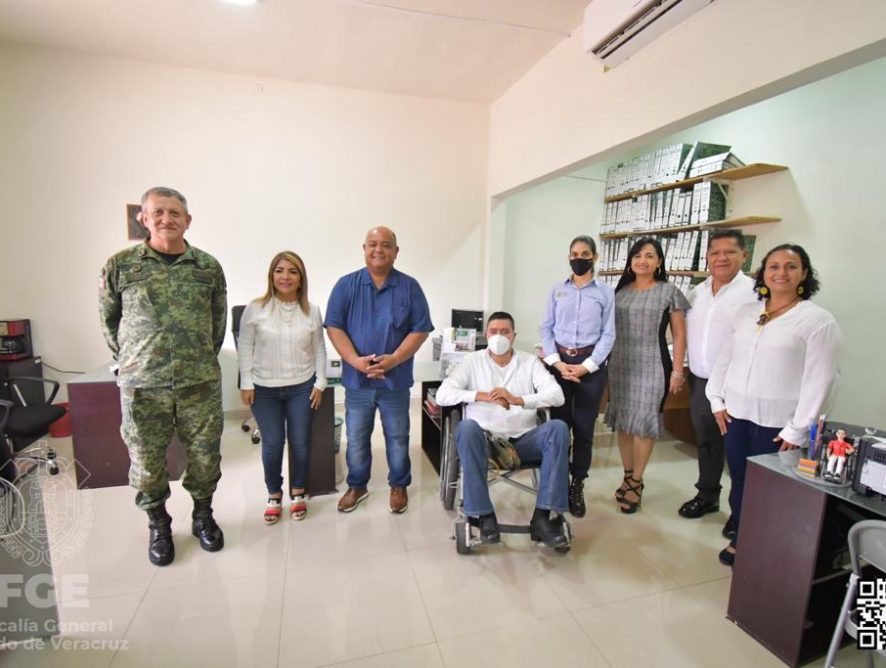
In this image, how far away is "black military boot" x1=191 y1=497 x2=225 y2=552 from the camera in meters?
2.13

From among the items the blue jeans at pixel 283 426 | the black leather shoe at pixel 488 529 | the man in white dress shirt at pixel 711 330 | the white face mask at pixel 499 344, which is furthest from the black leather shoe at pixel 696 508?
the blue jeans at pixel 283 426

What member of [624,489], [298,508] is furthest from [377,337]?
[624,489]

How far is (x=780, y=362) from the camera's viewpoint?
1839 millimetres

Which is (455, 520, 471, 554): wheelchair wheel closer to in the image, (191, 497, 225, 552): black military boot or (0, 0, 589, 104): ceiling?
(191, 497, 225, 552): black military boot

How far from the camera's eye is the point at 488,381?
93.4 inches

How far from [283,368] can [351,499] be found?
90 cm

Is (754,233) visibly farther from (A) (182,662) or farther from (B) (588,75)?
(A) (182,662)

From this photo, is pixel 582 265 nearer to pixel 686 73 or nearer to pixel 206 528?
pixel 686 73

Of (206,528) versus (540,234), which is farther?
(540,234)

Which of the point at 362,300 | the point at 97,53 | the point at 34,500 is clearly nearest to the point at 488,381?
the point at 362,300

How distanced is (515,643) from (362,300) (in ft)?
5.69

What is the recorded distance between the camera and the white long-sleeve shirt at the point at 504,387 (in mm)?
2254

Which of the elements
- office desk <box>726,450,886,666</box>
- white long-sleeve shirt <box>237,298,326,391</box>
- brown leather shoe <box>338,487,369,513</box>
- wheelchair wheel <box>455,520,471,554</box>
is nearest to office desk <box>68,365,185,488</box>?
white long-sleeve shirt <box>237,298,326,391</box>

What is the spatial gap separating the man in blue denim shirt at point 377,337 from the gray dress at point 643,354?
1.18 m
